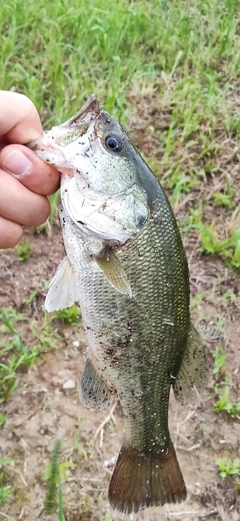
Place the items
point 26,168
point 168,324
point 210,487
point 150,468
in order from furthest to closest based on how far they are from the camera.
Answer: point 210,487 < point 150,468 < point 168,324 < point 26,168

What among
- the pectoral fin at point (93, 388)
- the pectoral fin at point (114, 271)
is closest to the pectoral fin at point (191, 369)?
the pectoral fin at point (93, 388)

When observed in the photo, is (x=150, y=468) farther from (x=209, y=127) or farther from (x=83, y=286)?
(x=209, y=127)

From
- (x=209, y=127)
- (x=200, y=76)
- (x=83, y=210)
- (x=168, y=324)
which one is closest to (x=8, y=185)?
(x=83, y=210)

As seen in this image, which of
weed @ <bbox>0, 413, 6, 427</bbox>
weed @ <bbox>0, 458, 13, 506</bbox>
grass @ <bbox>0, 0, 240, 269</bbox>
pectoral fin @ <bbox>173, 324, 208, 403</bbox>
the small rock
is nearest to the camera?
pectoral fin @ <bbox>173, 324, 208, 403</bbox>

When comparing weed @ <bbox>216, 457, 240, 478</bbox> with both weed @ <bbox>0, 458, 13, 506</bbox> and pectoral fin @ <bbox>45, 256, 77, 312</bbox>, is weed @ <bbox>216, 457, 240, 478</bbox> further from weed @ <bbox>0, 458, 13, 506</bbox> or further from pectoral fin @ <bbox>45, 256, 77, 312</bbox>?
pectoral fin @ <bbox>45, 256, 77, 312</bbox>

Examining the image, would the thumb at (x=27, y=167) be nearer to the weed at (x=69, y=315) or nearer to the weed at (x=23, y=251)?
the weed at (x=69, y=315)

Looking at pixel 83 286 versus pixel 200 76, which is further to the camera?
pixel 200 76

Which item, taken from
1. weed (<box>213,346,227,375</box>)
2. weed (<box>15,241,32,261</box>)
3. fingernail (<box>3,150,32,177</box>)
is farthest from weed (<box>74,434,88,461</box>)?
fingernail (<box>3,150,32,177</box>)

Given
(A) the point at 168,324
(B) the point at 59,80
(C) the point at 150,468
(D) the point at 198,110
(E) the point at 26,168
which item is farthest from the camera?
(D) the point at 198,110
